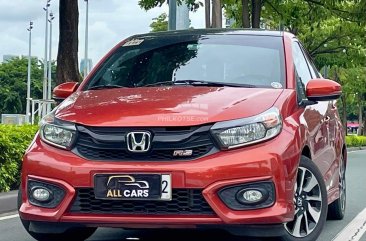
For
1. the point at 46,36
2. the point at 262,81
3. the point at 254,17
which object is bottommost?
the point at 262,81

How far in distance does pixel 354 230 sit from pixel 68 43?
7011 millimetres

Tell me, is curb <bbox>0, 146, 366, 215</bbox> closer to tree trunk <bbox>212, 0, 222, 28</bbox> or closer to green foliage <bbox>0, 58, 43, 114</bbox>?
tree trunk <bbox>212, 0, 222, 28</bbox>

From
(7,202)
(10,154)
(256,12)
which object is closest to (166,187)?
(7,202)

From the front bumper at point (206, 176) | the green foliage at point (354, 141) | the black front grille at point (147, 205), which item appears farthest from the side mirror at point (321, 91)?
the green foliage at point (354, 141)

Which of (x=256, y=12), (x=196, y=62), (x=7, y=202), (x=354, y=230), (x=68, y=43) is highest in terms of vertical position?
(x=256, y=12)

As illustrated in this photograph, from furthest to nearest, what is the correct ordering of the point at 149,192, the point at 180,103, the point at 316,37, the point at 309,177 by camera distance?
the point at 316,37 → the point at 309,177 → the point at 180,103 → the point at 149,192

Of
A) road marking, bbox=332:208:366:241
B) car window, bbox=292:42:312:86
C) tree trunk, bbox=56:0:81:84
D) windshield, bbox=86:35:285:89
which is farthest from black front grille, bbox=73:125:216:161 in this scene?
tree trunk, bbox=56:0:81:84

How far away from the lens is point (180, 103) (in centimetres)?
489

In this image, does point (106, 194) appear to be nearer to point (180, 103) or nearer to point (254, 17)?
point (180, 103)

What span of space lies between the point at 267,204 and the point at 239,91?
2.93ft

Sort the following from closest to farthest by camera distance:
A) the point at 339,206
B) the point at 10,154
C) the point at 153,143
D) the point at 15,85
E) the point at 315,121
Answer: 1. the point at 153,143
2. the point at 315,121
3. the point at 339,206
4. the point at 10,154
5. the point at 15,85

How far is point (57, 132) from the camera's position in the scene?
4.88 metres

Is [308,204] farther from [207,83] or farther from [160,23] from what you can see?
[160,23]

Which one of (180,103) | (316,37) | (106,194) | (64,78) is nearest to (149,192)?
(106,194)
